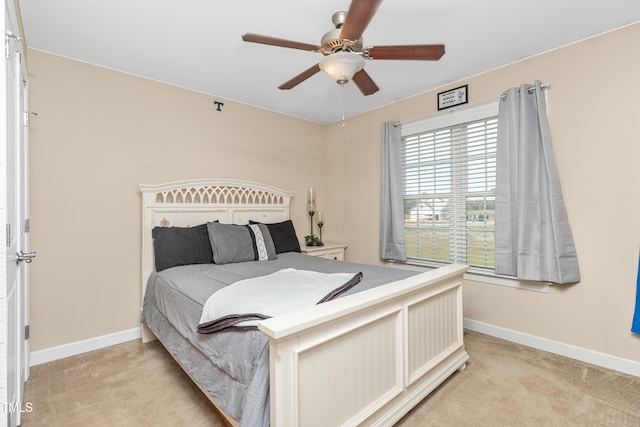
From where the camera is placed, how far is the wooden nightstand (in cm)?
373

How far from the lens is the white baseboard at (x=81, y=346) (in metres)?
2.36

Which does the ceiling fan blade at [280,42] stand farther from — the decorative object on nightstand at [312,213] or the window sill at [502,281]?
the decorative object on nightstand at [312,213]

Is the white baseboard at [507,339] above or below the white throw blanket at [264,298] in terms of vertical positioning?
below

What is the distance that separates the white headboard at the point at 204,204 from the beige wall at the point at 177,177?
0.15 m

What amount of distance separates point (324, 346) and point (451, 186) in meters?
2.47

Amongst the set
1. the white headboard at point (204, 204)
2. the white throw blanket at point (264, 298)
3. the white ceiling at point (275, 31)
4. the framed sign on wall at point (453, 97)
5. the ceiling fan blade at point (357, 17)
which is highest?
the white ceiling at point (275, 31)

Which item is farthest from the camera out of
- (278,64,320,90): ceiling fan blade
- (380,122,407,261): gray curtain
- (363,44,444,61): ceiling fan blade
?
(380,122,407,261): gray curtain

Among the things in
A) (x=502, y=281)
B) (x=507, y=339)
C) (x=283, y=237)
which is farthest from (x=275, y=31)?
(x=507, y=339)

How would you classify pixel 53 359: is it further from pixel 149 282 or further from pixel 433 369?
pixel 433 369

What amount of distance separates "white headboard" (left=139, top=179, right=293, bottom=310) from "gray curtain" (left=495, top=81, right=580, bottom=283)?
243cm

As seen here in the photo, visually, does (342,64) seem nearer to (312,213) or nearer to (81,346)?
(312,213)

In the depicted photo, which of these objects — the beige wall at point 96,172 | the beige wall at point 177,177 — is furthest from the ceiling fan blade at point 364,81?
the beige wall at point 96,172

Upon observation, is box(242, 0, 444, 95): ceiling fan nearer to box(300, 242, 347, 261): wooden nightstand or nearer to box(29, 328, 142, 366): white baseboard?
box(300, 242, 347, 261): wooden nightstand

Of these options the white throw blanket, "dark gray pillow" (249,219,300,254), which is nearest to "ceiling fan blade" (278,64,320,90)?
the white throw blanket
